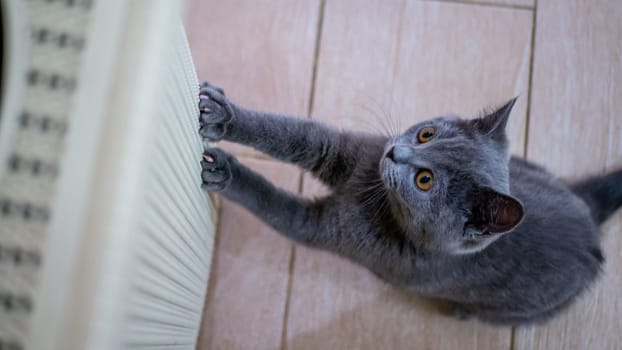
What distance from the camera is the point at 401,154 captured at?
0.95 m

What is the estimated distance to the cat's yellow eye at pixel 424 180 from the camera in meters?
0.96

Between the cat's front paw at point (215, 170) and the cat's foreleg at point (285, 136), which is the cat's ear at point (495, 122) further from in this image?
the cat's front paw at point (215, 170)

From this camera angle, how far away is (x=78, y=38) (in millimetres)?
444

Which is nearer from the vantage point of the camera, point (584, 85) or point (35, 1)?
point (35, 1)

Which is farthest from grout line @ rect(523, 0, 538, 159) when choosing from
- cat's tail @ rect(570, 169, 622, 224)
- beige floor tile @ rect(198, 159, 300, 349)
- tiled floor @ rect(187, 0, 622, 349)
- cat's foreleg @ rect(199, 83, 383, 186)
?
beige floor tile @ rect(198, 159, 300, 349)

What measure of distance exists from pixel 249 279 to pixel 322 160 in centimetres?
45

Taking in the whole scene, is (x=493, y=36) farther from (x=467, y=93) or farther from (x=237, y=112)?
(x=237, y=112)

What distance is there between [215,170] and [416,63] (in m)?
0.77

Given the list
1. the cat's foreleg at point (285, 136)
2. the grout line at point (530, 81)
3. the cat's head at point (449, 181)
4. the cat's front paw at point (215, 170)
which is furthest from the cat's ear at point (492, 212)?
the grout line at point (530, 81)

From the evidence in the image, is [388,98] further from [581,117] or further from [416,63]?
[581,117]

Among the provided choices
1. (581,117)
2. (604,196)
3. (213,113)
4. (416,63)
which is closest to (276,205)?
(213,113)

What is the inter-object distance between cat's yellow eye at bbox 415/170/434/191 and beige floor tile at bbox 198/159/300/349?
48cm

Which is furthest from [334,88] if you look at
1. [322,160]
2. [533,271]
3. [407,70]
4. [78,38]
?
[78,38]

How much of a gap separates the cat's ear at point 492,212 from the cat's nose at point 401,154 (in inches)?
5.5
